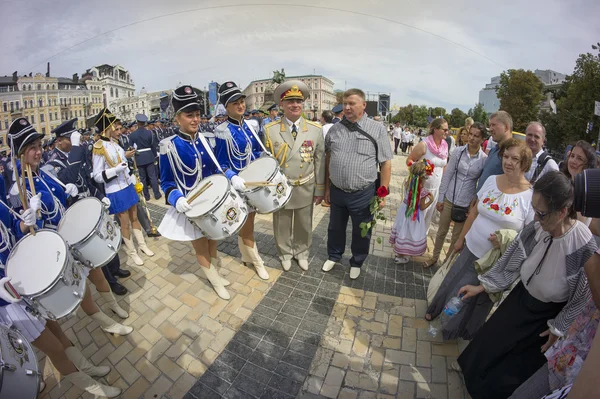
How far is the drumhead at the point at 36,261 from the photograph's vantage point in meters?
1.90

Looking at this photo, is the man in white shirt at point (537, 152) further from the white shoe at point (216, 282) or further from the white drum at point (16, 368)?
the white drum at point (16, 368)

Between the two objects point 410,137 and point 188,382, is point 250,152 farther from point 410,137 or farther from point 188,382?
point 410,137

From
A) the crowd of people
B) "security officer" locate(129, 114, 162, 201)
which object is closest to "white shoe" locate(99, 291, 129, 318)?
the crowd of people

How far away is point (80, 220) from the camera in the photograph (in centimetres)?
260

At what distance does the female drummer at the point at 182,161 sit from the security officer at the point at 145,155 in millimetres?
5255

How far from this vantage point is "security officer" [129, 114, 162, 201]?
7723mm

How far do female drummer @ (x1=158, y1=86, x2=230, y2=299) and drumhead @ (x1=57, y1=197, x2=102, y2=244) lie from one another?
589 millimetres

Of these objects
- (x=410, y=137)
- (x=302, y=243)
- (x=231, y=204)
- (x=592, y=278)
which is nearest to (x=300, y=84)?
(x=231, y=204)

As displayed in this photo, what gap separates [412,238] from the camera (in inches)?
161

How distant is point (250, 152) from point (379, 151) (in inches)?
65.2

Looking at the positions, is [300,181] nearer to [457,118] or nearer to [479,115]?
[479,115]

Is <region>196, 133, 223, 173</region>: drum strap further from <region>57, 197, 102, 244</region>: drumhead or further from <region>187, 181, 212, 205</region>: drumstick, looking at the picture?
<region>57, 197, 102, 244</region>: drumhead

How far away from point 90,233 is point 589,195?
3289 mm

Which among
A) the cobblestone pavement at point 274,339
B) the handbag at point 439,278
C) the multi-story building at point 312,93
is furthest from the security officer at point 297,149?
the multi-story building at point 312,93
